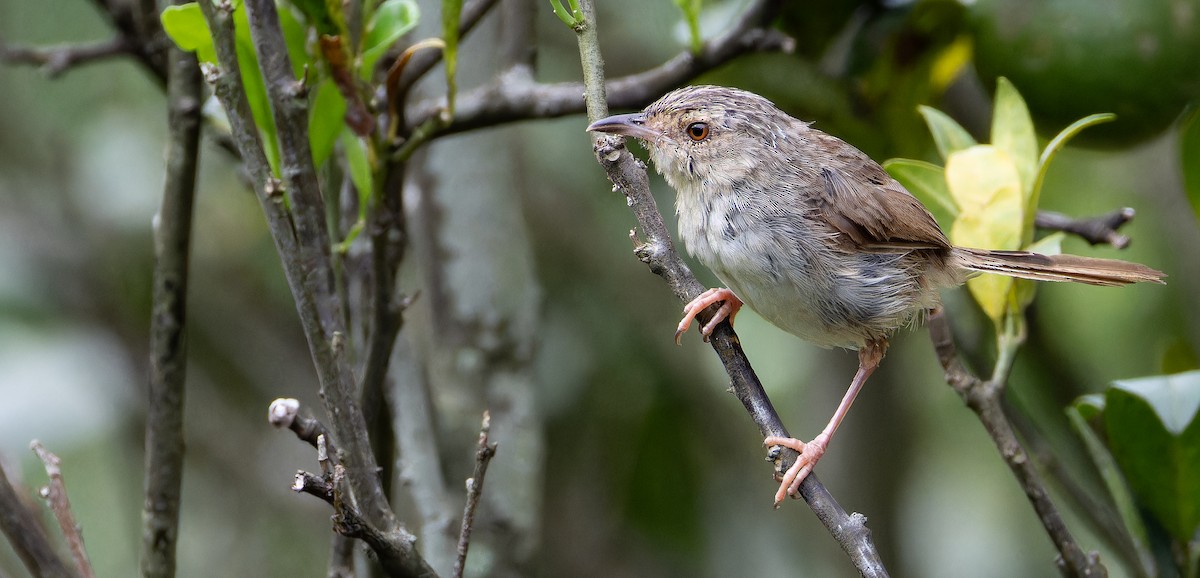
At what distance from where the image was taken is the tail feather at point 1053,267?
8.63ft

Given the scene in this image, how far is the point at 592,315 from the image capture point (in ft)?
15.2

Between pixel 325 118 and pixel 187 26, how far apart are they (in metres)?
0.30

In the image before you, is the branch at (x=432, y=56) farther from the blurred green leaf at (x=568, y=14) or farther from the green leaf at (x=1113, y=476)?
the green leaf at (x=1113, y=476)

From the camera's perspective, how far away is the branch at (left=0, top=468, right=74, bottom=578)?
1.73 meters

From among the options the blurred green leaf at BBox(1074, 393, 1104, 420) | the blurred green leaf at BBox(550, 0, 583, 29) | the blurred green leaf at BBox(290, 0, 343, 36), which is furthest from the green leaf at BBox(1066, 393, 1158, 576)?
the blurred green leaf at BBox(290, 0, 343, 36)

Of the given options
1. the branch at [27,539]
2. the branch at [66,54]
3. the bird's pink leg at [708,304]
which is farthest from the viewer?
the branch at [66,54]

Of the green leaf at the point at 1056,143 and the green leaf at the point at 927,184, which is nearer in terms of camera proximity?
the green leaf at the point at 1056,143

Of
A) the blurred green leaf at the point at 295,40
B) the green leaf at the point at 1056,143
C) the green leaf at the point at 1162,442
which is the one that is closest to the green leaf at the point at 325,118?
the blurred green leaf at the point at 295,40

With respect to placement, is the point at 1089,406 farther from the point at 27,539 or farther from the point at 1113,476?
the point at 27,539

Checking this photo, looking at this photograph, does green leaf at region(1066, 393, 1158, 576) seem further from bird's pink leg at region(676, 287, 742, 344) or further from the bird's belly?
bird's pink leg at region(676, 287, 742, 344)

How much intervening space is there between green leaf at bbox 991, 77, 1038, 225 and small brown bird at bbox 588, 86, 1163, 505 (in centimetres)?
20

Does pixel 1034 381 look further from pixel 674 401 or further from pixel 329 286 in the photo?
pixel 329 286

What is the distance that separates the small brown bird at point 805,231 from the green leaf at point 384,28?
22.1 inches

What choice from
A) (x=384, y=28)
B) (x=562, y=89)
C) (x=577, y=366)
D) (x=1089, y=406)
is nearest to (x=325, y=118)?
(x=384, y=28)
